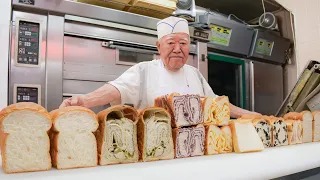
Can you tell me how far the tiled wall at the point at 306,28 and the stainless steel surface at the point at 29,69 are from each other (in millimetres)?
2098

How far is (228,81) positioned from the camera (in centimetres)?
369

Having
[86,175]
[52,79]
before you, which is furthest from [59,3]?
[86,175]

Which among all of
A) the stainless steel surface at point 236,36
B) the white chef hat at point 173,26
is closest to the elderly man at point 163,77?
the white chef hat at point 173,26

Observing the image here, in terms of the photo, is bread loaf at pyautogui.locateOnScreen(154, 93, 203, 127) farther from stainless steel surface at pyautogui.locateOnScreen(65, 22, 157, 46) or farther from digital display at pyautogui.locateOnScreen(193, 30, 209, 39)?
digital display at pyautogui.locateOnScreen(193, 30, 209, 39)

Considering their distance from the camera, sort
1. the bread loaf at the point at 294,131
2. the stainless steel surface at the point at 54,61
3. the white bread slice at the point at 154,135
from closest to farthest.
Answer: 1. the white bread slice at the point at 154,135
2. the bread loaf at the point at 294,131
3. the stainless steel surface at the point at 54,61

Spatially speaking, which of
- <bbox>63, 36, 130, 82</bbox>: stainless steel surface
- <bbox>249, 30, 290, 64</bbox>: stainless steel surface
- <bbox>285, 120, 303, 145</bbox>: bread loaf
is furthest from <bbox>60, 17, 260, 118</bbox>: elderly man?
<bbox>249, 30, 290, 64</bbox>: stainless steel surface

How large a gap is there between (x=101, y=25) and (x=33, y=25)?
51 cm

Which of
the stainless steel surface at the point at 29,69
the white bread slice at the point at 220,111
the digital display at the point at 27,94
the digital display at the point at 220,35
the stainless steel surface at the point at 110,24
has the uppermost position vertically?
the digital display at the point at 220,35

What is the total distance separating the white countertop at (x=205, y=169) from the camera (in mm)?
711

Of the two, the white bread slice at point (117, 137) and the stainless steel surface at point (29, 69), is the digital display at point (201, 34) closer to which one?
the stainless steel surface at point (29, 69)

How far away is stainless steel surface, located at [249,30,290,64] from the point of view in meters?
3.72

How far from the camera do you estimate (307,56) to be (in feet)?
8.15

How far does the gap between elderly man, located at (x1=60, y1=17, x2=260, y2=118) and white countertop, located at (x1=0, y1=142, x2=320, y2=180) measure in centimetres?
103

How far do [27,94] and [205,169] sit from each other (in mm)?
1580
